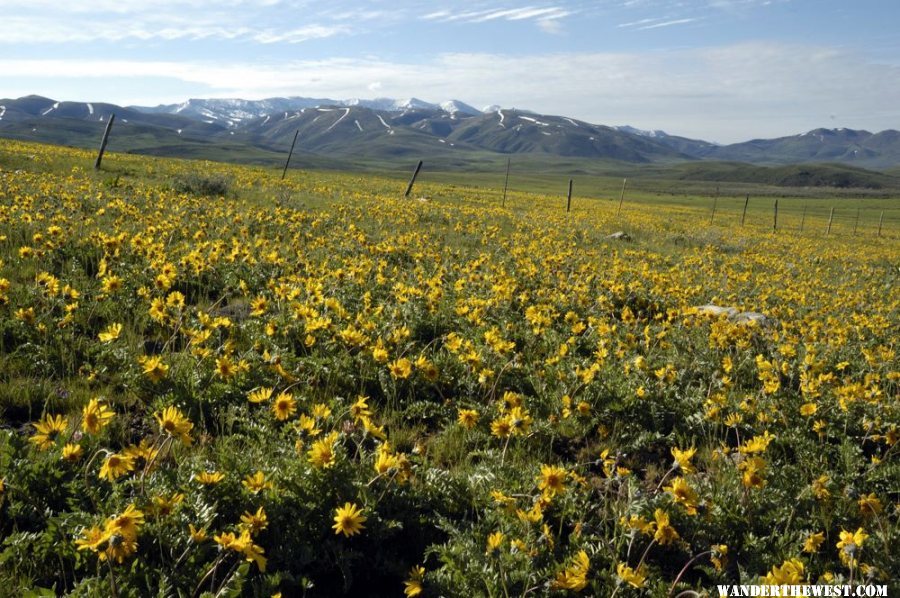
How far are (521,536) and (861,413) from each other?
4.13 metres

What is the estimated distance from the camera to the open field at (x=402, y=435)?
2715 mm

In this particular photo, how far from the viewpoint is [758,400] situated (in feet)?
17.1

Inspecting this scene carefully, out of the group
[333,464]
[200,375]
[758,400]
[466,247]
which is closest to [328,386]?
[200,375]

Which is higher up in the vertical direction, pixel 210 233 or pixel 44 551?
pixel 210 233

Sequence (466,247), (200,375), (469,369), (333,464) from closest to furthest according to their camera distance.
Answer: (333,464)
(200,375)
(469,369)
(466,247)

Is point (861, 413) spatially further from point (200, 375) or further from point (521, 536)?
point (200, 375)

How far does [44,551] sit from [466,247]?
10.8 m

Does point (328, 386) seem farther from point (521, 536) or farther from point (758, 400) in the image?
point (758, 400)

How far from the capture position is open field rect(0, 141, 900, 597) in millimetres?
2715

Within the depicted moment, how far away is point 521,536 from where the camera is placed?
309 centimetres

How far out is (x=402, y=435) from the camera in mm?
4254

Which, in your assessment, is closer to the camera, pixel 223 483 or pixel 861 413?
pixel 223 483

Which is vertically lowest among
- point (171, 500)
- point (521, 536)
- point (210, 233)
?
point (521, 536)

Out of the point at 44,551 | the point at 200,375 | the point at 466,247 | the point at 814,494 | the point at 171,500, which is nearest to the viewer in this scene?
the point at 44,551
